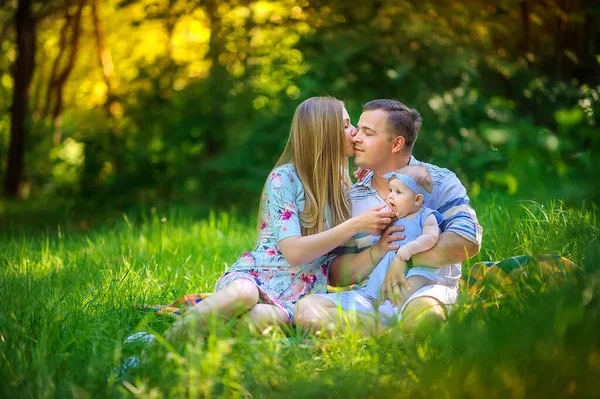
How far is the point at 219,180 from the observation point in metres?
8.69

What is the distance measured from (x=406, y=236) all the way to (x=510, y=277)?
496mm

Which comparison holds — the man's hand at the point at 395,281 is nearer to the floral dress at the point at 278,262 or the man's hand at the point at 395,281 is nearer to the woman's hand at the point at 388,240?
the woman's hand at the point at 388,240

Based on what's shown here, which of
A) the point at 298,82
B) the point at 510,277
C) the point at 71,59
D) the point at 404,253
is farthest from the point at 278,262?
the point at 71,59

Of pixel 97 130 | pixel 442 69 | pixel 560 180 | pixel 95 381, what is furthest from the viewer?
pixel 97 130

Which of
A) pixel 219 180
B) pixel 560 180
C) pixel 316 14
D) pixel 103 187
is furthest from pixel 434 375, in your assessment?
pixel 103 187

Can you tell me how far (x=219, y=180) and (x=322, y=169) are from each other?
5346 mm

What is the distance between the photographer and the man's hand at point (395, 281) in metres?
3.17

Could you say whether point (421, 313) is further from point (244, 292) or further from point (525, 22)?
point (525, 22)

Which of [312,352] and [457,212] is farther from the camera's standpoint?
[457,212]

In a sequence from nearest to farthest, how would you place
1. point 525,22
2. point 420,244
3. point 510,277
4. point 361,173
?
point 420,244
point 510,277
point 361,173
point 525,22

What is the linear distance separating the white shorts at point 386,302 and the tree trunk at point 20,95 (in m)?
8.39

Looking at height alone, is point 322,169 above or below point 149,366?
above

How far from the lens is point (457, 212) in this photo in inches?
131

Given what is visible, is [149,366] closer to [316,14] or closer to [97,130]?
[316,14]
